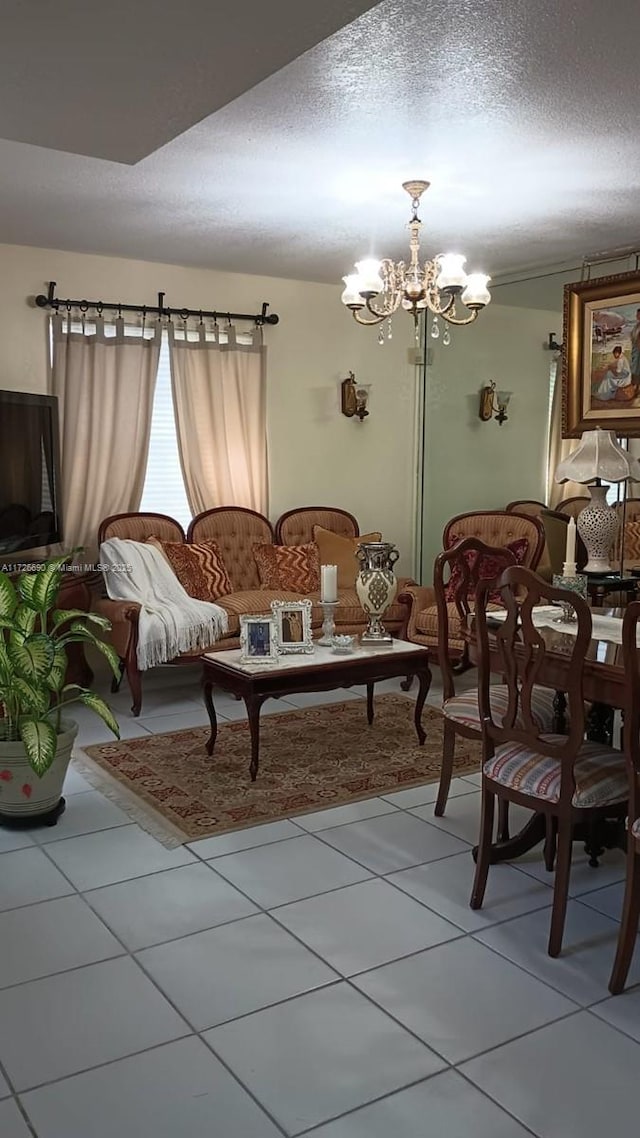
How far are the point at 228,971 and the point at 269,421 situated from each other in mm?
4623

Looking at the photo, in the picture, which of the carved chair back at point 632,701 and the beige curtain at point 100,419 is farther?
the beige curtain at point 100,419

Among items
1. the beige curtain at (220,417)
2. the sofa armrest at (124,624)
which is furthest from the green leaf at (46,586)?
the beige curtain at (220,417)

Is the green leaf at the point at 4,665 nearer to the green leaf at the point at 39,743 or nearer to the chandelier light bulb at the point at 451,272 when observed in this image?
the green leaf at the point at 39,743

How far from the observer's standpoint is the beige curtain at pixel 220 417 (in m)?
6.11

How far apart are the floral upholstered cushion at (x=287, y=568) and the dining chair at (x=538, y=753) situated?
10.6 feet

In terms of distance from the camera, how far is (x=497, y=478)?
21.9ft

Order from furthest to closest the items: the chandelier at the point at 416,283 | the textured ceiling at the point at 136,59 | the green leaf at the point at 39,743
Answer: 1. the chandelier at the point at 416,283
2. the green leaf at the point at 39,743
3. the textured ceiling at the point at 136,59

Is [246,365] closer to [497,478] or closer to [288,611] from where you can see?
[497,478]

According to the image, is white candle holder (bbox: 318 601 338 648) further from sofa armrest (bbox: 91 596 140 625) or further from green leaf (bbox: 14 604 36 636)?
green leaf (bbox: 14 604 36 636)

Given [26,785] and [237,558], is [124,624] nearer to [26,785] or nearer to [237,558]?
[237,558]

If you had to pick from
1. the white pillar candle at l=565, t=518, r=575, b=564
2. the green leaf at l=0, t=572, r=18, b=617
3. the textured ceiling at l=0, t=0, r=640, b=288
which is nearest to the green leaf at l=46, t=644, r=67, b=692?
the green leaf at l=0, t=572, r=18, b=617

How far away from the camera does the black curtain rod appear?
5.60 meters

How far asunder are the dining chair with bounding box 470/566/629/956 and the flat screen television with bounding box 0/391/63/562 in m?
3.15

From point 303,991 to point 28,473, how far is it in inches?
143
